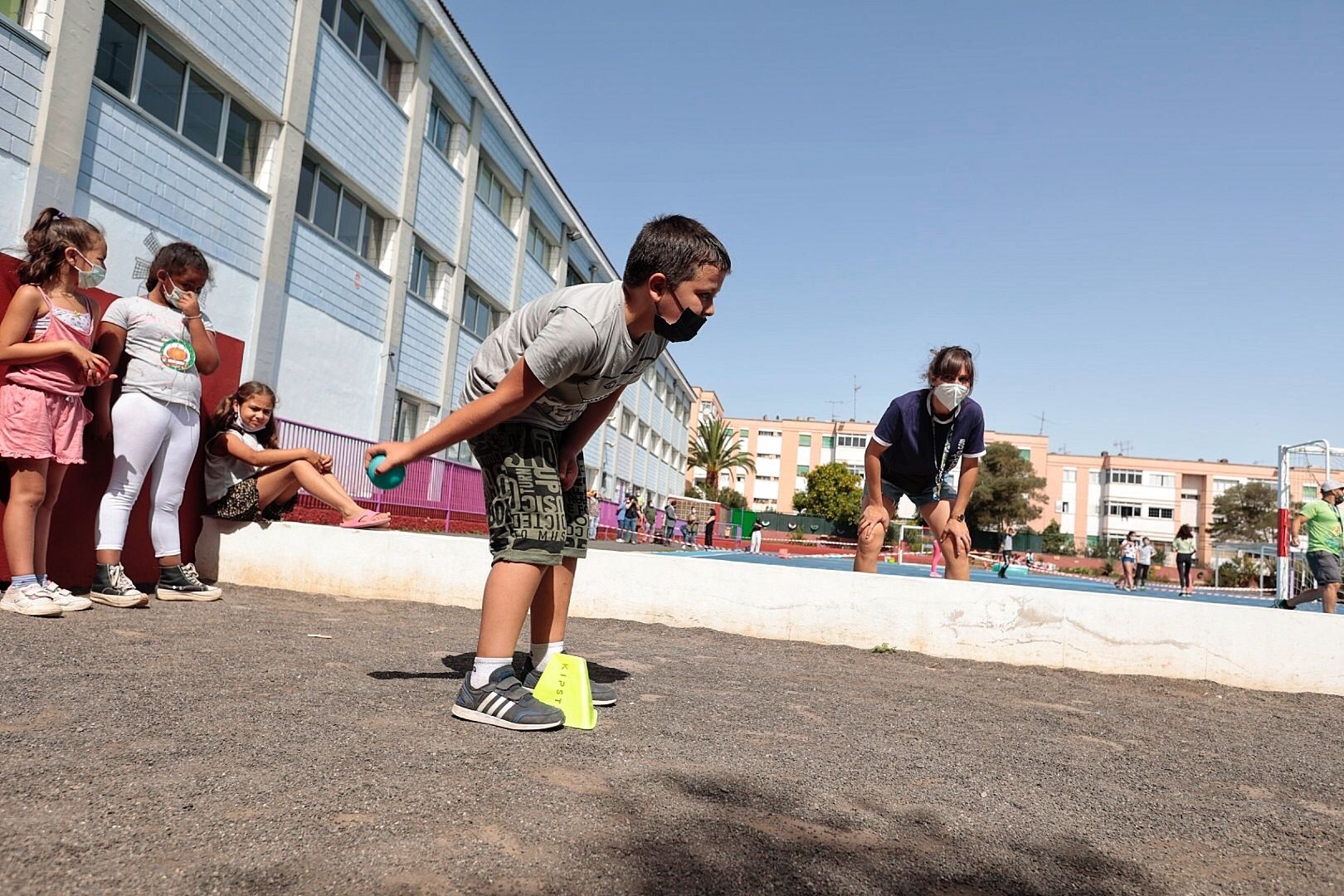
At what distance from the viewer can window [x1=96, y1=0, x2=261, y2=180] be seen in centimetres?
966

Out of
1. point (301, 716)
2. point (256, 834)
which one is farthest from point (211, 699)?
point (256, 834)

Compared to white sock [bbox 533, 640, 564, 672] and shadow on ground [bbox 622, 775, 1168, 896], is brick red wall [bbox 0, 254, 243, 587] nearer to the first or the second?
white sock [bbox 533, 640, 564, 672]

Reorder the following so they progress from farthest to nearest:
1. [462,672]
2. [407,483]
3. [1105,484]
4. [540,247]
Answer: [1105,484] → [540,247] → [407,483] → [462,672]

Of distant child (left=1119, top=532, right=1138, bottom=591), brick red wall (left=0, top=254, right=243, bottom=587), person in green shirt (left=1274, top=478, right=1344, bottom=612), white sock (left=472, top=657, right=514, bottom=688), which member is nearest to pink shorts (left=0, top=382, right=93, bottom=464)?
brick red wall (left=0, top=254, right=243, bottom=587)

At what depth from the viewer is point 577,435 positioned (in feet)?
10.3

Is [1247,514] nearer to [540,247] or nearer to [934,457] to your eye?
[540,247]

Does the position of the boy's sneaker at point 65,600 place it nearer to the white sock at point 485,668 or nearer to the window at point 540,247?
the white sock at point 485,668

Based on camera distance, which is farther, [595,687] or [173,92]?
[173,92]

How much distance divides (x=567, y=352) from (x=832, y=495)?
6681 centimetres

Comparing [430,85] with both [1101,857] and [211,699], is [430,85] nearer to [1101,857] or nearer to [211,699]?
[211,699]

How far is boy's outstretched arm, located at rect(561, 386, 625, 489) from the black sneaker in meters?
0.68

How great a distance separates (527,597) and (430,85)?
662 inches

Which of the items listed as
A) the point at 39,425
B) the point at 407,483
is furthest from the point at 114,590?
the point at 407,483

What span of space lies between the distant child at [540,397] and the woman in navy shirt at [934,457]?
2.44 meters
